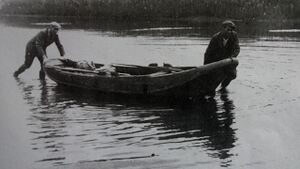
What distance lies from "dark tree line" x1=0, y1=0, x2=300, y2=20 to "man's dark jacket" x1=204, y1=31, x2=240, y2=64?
18.4 m

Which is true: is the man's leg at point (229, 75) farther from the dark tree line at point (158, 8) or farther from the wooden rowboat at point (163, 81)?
the dark tree line at point (158, 8)

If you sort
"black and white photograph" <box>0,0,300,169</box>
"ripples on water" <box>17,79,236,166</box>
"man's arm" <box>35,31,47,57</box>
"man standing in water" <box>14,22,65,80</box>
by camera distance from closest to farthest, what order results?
"black and white photograph" <box>0,0,300,169</box> → "ripples on water" <box>17,79,236,166</box> → "man standing in water" <box>14,22,65,80</box> → "man's arm" <box>35,31,47,57</box>

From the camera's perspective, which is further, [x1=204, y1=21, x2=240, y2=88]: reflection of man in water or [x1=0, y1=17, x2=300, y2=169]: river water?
[x1=204, y1=21, x2=240, y2=88]: reflection of man in water

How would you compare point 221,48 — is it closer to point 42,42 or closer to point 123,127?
point 123,127

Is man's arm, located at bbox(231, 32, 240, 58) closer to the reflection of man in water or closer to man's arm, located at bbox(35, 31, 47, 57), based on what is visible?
the reflection of man in water

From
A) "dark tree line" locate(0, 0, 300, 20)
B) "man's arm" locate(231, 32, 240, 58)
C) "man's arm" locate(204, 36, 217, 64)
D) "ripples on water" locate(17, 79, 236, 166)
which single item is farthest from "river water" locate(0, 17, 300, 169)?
"dark tree line" locate(0, 0, 300, 20)

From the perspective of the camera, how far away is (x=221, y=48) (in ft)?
40.6

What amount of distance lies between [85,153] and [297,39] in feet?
55.2

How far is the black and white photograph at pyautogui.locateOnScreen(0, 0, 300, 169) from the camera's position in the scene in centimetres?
800

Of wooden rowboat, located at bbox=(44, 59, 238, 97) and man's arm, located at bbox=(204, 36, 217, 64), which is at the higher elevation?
man's arm, located at bbox=(204, 36, 217, 64)

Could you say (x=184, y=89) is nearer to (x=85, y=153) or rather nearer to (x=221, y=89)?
→ (x=221, y=89)

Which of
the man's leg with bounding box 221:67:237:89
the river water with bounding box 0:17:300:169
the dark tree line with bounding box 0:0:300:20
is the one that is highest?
the dark tree line with bounding box 0:0:300:20

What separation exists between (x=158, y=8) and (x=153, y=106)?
21.3 meters

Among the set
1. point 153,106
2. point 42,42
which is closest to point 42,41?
point 42,42
